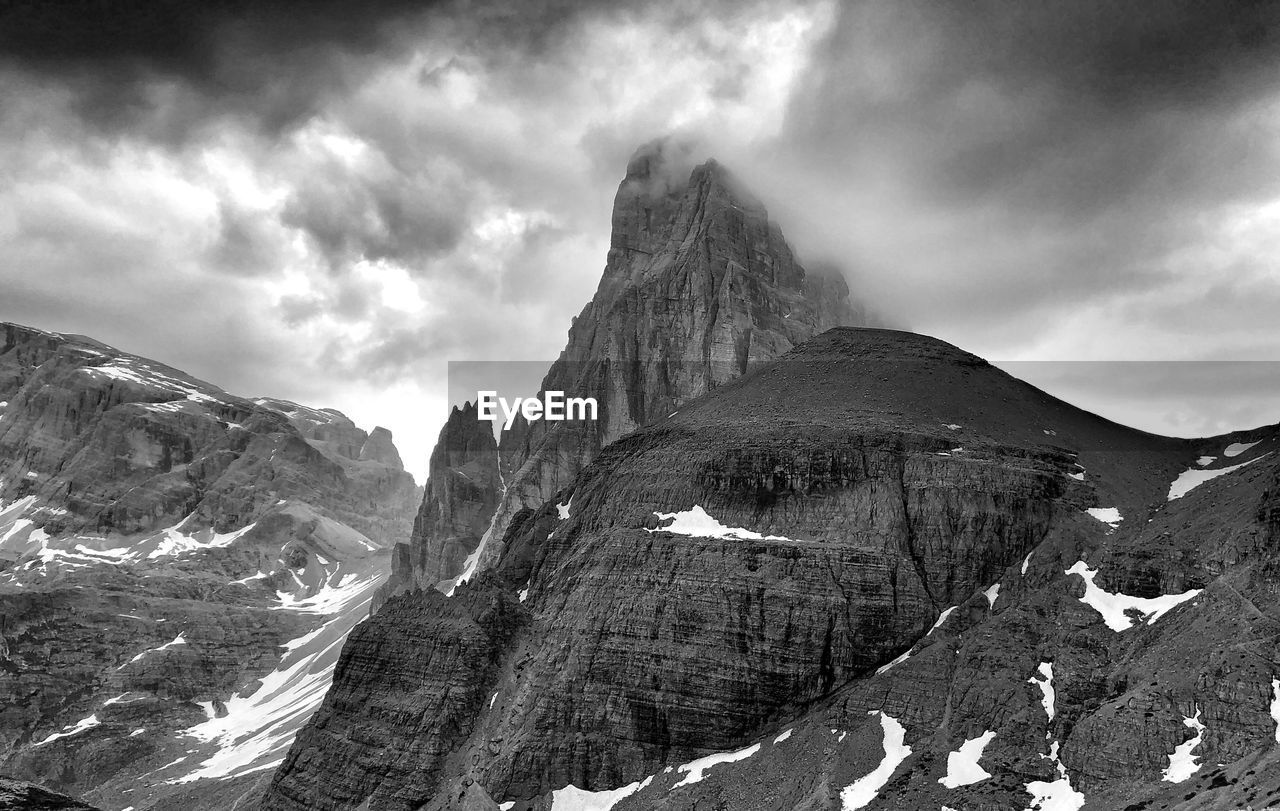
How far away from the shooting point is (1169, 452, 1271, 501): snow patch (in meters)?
121

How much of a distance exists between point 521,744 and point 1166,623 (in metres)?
62.1

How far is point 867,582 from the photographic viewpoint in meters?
112

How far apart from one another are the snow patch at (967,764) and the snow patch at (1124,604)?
17.8 m

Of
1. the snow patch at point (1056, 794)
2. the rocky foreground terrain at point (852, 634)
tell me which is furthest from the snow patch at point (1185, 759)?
the snow patch at point (1056, 794)

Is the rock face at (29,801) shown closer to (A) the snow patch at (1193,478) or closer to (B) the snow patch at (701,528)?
(B) the snow patch at (701,528)

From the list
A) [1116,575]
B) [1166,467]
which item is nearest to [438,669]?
[1116,575]

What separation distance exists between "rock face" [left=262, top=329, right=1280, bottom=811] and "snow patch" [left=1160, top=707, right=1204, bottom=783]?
0.26 metres

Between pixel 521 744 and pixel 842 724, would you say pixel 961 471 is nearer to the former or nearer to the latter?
pixel 842 724

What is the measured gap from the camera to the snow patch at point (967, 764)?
285 feet

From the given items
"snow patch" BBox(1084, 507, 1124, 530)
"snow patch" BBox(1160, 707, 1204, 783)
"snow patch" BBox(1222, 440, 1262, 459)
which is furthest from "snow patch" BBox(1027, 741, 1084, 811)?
"snow patch" BBox(1222, 440, 1262, 459)

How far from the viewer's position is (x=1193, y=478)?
126m

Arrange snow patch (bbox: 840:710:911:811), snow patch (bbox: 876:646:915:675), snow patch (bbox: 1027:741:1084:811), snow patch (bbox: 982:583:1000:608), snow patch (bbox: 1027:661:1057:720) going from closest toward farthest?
1. snow patch (bbox: 1027:741:1084:811)
2. snow patch (bbox: 840:710:911:811)
3. snow patch (bbox: 1027:661:1057:720)
4. snow patch (bbox: 876:646:915:675)
5. snow patch (bbox: 982:583:1000:608)

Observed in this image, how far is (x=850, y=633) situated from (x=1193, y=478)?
49.1 metres

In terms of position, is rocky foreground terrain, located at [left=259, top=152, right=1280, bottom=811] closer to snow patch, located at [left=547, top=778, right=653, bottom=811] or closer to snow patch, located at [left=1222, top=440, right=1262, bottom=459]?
snow patch, located at [left=547, top=778, right=653, bottom=811]
